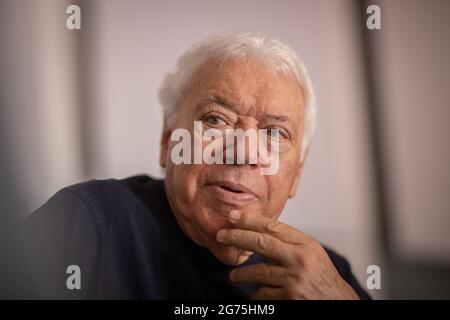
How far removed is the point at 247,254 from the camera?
115cm

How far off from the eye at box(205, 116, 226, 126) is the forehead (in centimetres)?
5

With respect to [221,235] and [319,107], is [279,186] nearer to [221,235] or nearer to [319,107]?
[221,235]

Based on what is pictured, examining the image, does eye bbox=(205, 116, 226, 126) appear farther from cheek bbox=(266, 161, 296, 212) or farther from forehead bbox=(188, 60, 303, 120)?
cheek bbox=(266, 161, 296, 212)

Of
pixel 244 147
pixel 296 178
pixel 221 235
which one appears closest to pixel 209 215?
pixel 221 235

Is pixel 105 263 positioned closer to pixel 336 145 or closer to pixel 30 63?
pixel 30 63

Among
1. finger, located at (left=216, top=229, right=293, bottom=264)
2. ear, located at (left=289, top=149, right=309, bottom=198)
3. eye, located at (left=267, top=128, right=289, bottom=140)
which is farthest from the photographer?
ear, located at (left=289, top=149, right=309, bottom=198)

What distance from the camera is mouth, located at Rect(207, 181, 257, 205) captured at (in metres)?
1.04

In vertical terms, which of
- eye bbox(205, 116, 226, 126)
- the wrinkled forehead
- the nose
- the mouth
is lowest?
the mouth

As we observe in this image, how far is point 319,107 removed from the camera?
4.15 ft

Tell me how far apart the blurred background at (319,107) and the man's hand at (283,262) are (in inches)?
10.3

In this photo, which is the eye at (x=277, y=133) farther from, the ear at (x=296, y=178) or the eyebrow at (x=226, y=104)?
the ear at (x=296, y=178)

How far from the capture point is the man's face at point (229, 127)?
104 centimetres

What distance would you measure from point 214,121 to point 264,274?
1.25ft

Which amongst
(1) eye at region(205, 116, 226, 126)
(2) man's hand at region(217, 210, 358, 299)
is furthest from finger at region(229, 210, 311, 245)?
(1) eye at region(205, 116, 226, 126)
